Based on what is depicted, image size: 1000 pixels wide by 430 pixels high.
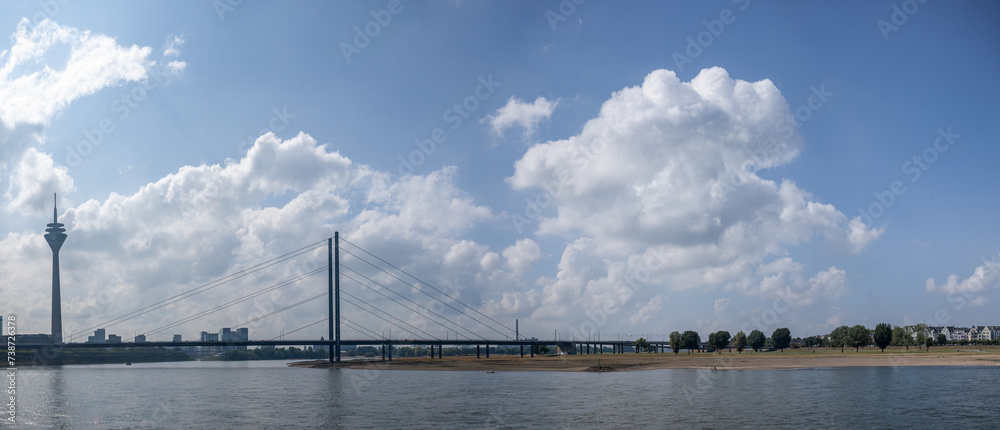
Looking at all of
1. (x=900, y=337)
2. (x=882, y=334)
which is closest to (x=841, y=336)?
(x=900, y=337)

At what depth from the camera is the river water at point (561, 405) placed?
156ft

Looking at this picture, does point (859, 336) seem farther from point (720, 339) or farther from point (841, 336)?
point (720, 339)

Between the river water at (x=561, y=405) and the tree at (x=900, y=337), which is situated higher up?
the river water at (x=561, y=405)

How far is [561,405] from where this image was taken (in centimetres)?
5897

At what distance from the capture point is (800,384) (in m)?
75.4

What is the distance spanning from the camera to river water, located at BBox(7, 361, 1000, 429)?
47625 millimetres

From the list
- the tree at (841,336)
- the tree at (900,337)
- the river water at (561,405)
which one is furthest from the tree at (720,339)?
Result: the river water at (561,405)

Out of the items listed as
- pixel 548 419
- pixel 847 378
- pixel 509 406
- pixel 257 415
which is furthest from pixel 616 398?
pixel 847 378

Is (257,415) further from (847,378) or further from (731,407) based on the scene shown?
(847,378)

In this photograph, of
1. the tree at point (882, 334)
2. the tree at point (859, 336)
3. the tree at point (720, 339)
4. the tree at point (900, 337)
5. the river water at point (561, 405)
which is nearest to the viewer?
the river water at point (561, 405)

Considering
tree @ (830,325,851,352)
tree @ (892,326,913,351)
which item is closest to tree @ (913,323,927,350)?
tree @ (892,326,913,351)

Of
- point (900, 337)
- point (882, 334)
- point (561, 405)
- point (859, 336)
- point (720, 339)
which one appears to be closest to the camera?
point (561, 405)

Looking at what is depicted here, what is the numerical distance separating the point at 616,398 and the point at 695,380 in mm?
27407

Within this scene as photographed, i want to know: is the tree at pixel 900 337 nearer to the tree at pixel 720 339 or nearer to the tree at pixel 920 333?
the tree at pixel 920 333
